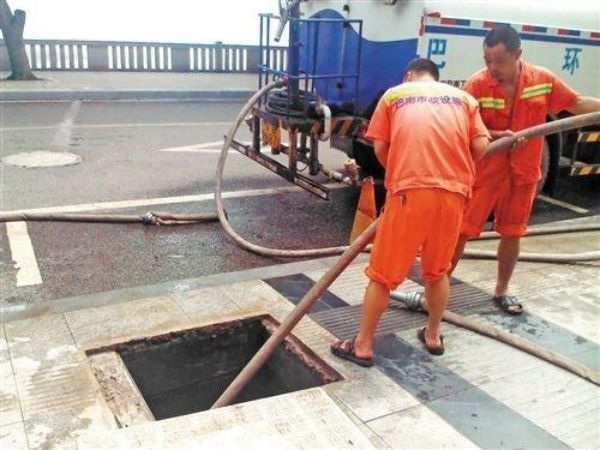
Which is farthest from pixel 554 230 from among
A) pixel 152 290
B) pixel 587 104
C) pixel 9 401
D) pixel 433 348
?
pixel 9 401

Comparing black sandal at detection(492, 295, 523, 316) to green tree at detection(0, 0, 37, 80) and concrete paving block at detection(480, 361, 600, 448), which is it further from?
green tree at detection(0, 0, 37, 80)

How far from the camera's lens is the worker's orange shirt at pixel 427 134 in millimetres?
3229

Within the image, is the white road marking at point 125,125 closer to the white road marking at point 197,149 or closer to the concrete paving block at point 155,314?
the white road marking at point 197,149

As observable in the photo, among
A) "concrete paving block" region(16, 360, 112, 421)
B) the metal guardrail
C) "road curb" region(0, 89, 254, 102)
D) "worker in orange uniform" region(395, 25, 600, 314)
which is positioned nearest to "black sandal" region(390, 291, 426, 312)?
"worker in orange uniform" region(395, 25, 600, 314)

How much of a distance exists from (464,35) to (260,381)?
4.05 meters

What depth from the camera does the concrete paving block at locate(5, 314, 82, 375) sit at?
3.46m

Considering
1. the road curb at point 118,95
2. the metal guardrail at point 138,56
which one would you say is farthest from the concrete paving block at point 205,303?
the metal guardrail at point 138,56

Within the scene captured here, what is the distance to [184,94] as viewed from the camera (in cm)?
1345

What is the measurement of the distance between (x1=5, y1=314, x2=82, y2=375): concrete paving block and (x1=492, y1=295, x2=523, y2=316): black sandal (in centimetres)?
275

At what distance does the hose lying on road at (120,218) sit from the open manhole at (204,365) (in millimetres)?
2173

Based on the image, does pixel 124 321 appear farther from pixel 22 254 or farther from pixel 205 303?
pixel 22 254

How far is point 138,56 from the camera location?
15727 mm

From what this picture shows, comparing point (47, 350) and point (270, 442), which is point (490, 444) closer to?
point (270, 442)

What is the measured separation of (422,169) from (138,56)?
1387 cm
